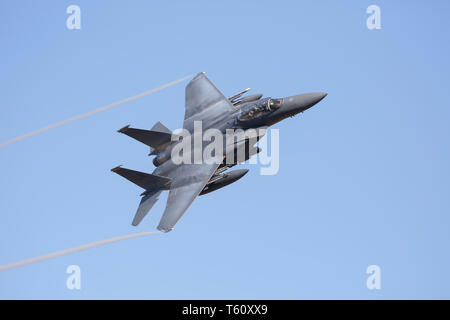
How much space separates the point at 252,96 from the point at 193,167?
553cm

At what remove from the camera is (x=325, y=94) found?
32.0 meters

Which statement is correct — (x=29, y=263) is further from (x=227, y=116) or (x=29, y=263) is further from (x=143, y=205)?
(x=227, y=116)

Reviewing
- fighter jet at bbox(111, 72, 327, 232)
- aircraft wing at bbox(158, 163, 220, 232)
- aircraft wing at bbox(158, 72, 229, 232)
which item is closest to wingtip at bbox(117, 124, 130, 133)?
fighter jet at bbox(111, 72, 327, 232)

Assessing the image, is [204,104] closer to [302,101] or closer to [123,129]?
[123,129]

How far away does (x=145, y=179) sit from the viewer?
106 ft

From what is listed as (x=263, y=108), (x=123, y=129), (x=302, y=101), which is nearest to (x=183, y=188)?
(x=123, y=129)

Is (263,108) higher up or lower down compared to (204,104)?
lower down

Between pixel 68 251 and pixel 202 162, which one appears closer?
pixel 68 251

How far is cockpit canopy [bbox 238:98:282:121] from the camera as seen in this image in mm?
32125

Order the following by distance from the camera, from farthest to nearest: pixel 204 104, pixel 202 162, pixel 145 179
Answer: pixel 204 104 → pixel 145 179 → pixel 202 162

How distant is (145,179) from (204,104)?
5795 mm

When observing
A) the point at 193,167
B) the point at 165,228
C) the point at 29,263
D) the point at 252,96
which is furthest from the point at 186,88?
the point at 29,263

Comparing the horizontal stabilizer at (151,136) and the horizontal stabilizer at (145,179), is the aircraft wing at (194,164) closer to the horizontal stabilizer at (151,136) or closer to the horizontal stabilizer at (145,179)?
the horizontal stabilizer at (145,179)

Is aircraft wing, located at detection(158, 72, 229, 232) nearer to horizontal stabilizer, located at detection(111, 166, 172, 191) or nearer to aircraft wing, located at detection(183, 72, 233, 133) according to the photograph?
aircraft wing, located at detection(183, 72, 233, 133)
